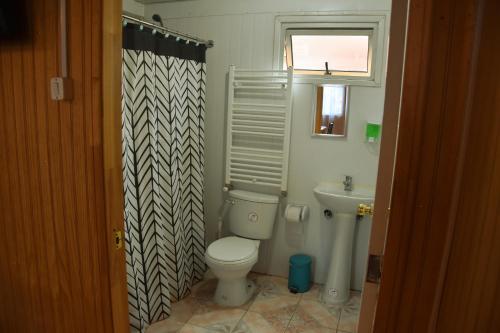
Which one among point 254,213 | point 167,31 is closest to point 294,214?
point 254,213

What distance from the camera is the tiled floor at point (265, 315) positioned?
2.38 meters

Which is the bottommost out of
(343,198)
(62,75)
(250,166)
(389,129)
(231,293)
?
(231,293)

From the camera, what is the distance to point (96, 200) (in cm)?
115

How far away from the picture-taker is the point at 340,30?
2.63 meters

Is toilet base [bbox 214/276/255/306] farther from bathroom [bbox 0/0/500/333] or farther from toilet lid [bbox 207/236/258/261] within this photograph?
toilet lid [bbox 207/236/258/261]

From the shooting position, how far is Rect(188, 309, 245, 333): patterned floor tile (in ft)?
7.84

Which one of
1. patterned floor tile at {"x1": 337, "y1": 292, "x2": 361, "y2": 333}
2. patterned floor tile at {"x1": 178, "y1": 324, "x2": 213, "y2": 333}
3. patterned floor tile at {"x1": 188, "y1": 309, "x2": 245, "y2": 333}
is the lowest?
patterned floor tile at {"x1": 178, "y1": 324, "x2": 213, "y2": 333}

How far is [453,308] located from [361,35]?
224 centimetres

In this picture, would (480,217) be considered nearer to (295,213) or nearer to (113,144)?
(113,144)

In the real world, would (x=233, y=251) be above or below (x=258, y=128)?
below

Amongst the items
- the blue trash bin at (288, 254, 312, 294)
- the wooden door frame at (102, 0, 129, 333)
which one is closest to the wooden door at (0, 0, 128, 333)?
the wooden door frame at (102, 0, 129, 333)

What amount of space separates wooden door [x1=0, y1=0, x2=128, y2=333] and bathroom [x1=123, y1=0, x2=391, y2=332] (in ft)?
4.26

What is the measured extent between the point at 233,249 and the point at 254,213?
35 centimetres

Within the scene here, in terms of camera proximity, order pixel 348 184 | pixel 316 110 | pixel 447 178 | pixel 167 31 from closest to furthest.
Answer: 1. pixel 447 178
2. pixel 167 31
3. pixel 348 184
4. pixel 316 110
